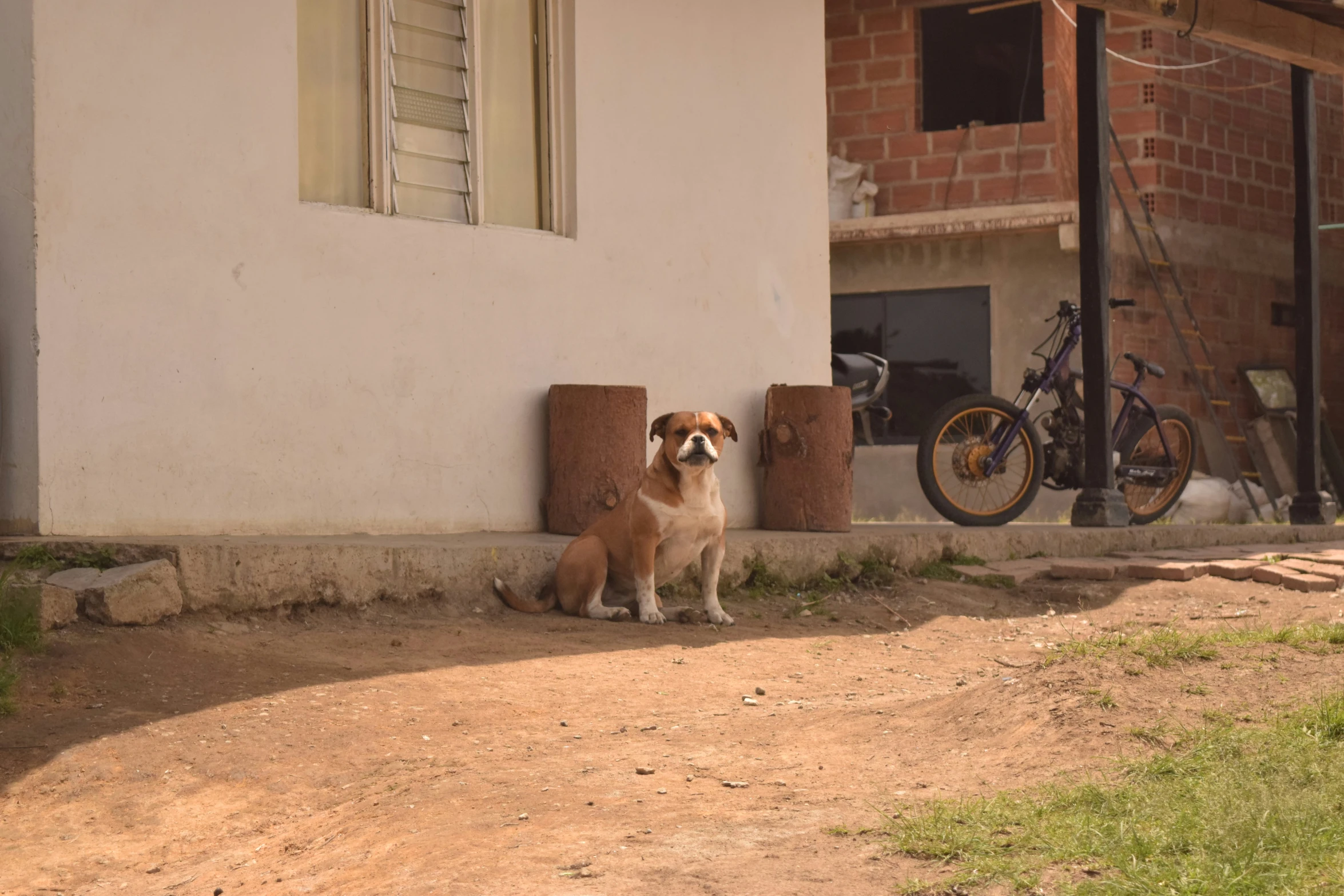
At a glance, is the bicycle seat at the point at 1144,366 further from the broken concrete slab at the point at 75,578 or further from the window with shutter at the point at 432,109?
the broken concrete slab at the point at 75,578

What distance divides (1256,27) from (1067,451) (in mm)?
2788

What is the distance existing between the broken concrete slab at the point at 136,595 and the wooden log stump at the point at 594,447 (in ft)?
7.48

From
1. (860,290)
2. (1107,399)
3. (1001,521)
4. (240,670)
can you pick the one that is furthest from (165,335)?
(860,290)

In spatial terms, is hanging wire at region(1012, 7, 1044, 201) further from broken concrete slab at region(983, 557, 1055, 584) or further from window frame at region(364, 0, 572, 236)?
window frame at region(364, 0, 572, 236)

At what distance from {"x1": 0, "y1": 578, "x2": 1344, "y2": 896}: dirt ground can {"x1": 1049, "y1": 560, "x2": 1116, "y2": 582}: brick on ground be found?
6.95ft

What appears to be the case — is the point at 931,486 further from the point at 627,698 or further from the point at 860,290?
the point at 860,290

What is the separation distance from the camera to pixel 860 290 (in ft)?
48.7

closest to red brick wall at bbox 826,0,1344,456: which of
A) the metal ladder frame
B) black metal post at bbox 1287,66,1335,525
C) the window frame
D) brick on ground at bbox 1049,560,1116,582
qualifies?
the metal ladder frame

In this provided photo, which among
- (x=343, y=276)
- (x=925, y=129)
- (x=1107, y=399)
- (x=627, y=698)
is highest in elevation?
(x=925, y=129)

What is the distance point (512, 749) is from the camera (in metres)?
3.98

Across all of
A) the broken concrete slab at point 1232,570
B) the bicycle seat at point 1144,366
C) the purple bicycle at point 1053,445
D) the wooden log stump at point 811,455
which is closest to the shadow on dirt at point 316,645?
the wooden log stump at point 811,455

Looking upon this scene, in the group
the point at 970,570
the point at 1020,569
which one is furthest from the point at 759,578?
the point at 1020,569

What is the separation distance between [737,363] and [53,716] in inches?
180

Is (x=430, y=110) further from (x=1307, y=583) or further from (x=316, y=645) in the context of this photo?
(x=1307, y=583)
